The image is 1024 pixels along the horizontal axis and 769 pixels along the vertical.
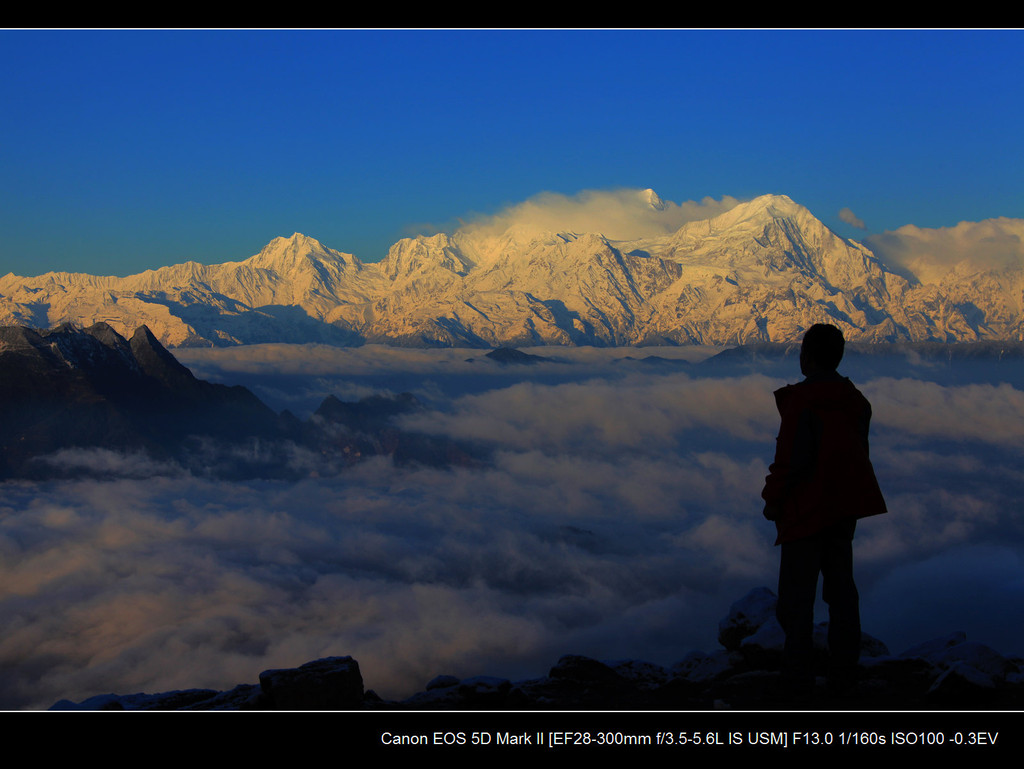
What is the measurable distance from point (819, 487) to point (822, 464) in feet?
0.64

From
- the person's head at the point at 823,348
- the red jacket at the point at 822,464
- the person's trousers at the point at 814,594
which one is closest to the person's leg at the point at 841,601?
the person's trousers at the point at 814,594

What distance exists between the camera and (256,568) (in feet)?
548

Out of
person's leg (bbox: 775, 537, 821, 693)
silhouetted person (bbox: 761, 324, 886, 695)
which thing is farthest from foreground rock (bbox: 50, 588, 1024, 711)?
silhouetted person (bbox: 761, 324, 886, 695)

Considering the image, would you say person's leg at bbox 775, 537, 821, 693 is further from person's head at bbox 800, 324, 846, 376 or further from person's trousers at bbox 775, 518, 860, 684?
person's head at bbox 800, 324, 846, 376

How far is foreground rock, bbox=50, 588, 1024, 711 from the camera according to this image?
735 cm

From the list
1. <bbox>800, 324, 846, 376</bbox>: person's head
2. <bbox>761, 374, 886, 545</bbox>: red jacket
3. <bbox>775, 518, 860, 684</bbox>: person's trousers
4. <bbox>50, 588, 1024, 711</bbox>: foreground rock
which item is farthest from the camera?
<bbox>50, 588, 1024, 711</bbox>: foreground rock

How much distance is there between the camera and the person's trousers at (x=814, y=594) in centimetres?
654

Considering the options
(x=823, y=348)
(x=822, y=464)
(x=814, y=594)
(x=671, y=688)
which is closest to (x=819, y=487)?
(x=822, y=464)

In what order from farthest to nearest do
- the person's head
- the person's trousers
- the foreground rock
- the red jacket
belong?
the foreground rock
the person's head
the person's trousers
the red jacket

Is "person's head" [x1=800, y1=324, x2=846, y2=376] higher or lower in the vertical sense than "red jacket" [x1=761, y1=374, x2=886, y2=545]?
higher

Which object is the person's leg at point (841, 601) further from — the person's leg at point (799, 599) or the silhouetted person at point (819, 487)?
the person's leg at point (799, 599)

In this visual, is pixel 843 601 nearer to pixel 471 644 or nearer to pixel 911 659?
pixel 911 659

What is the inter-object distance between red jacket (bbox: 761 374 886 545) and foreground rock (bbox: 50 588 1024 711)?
5.83ft
